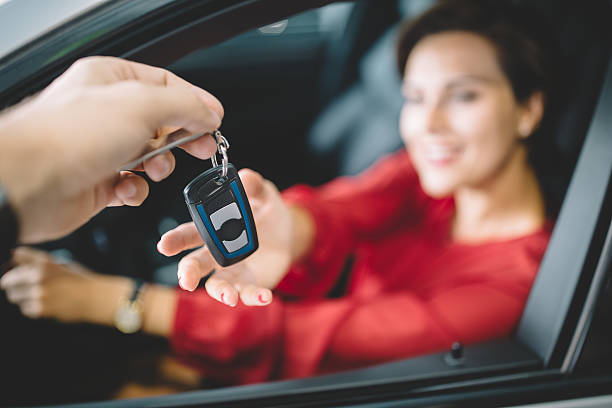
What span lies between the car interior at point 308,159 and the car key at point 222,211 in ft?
0.24

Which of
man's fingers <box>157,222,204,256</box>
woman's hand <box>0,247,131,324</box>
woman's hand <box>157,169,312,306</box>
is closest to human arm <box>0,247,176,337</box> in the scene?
woman's hand <box>0,247,131,324</box>

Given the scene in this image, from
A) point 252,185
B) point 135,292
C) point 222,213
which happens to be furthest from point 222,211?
point 135,292

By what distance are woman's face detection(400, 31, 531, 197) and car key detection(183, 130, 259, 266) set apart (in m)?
0.90

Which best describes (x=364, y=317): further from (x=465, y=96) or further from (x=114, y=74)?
(x=114, y=74)

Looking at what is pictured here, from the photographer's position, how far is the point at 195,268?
67 cm

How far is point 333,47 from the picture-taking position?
238 cm

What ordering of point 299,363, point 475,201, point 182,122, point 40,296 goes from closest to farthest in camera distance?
point 182,122 < point 299,363 < point 40,296 < point 475,201

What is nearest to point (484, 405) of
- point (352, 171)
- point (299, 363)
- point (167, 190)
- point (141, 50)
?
point (299, 363)

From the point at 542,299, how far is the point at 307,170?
60.1 inches

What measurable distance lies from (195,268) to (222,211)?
3.8 inches

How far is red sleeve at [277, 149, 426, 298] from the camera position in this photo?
162cm

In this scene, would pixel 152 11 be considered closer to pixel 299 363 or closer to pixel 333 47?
pixel 299 363

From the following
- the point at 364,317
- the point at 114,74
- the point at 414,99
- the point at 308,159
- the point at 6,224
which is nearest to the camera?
the point at 6,224

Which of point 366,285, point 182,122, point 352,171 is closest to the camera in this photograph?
point 182,122
